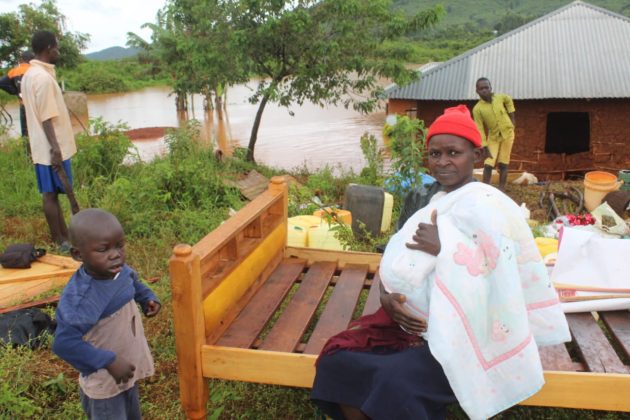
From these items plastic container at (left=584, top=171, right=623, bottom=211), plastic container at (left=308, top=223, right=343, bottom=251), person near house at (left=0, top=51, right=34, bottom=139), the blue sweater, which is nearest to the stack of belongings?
plastic container at (left=308, top=223, right=343, bottom=251)

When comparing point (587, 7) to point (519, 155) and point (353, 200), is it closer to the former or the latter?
point (519, 155)

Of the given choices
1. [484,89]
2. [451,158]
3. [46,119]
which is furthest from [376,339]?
[484,89]

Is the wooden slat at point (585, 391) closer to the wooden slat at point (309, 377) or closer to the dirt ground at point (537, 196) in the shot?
the wooden slat at point (309, 377)

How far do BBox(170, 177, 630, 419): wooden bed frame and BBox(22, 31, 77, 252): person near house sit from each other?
222 centimetres

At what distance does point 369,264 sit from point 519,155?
341 inches

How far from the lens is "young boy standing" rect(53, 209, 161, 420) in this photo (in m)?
1.88

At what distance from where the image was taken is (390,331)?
7.32 ft

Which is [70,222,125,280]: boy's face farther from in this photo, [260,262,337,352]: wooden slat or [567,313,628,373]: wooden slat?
[567,313,628,373]: wooden slat

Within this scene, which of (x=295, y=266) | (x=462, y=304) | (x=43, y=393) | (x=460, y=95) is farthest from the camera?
(x=460, y=95)

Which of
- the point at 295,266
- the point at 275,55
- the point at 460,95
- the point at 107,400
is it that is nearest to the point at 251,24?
the point at 275,55

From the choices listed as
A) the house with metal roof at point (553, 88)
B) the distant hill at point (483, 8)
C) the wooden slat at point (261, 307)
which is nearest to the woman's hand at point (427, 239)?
the wooden slat at point (261, 307)

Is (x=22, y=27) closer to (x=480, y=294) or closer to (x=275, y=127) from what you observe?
(x=275, y=127)

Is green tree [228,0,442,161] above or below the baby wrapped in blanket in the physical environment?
above

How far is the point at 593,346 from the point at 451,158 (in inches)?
52.0
